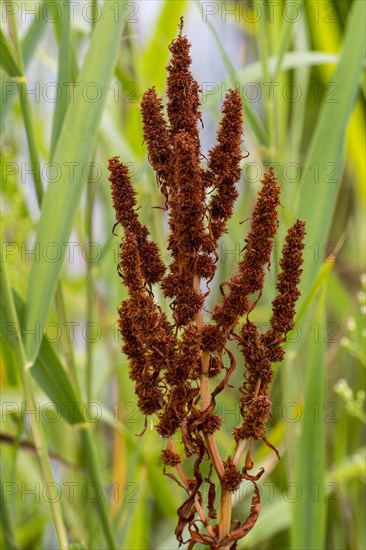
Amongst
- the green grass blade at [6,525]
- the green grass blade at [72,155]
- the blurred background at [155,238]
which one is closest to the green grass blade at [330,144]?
the blurred background at [155,238]

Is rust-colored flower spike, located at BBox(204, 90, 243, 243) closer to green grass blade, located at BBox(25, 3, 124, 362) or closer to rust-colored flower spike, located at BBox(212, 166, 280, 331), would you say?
rust-colored flower spike, located at BBox(212, 166, 280, 331)

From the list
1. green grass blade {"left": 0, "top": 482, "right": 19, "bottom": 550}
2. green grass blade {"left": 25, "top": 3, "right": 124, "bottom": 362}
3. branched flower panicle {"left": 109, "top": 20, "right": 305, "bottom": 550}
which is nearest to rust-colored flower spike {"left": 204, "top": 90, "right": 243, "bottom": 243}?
branched flower panicle {"left": 109, "top": 20, "right": 305, "bottom": 550}

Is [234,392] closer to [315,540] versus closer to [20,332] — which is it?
[315,540]

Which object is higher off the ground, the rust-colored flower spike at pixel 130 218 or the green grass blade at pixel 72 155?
the green grass blade at pixel 72 155

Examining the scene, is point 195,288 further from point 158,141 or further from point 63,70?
point 63,70

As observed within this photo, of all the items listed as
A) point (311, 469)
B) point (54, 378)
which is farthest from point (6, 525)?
point (311, 469)

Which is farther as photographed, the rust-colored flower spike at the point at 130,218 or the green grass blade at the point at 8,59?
the green grass blade at the point at 8,59

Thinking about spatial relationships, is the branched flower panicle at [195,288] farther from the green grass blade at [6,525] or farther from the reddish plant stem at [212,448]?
the green grass blade at [6,525]

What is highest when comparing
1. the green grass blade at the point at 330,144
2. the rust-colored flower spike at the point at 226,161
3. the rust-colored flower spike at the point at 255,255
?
the green grass blade at the point at 330,144
